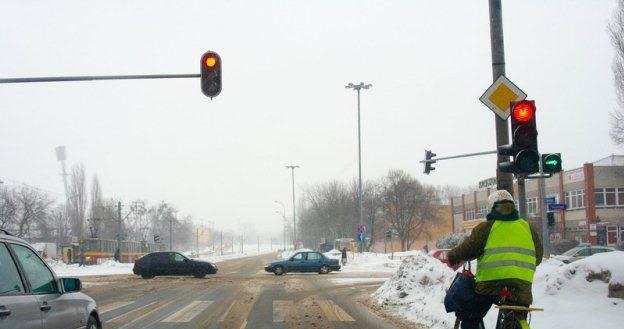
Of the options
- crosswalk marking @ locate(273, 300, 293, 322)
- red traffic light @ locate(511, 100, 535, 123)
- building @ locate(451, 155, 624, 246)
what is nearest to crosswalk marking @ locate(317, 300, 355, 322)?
crosswalk marking @ locate(273, 300, 293, 322)

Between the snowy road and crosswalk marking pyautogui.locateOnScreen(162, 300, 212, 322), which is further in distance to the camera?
crosswalk marking pyautogui.locateOnScreen(162, 300, 212, 322)

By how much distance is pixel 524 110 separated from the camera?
8727 mm

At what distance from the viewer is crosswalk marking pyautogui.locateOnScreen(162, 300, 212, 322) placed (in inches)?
510

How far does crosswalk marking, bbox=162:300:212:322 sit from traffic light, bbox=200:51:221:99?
4.96 metres

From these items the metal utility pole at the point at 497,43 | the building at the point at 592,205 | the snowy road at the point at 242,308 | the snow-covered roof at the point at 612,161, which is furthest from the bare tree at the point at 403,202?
the metal utility pole at the point at 497,43

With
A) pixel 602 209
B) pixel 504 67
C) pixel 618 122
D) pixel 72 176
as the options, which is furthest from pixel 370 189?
pixel 504 67

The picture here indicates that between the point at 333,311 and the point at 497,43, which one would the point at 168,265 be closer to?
the point at 333,311

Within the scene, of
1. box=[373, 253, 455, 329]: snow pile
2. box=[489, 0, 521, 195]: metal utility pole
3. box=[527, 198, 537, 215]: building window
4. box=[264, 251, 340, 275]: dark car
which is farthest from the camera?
box=[527, 198, 537, 215]: building window

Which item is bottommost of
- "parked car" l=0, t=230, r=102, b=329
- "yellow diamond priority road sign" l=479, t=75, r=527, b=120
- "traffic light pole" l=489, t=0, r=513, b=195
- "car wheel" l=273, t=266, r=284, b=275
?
"car wheel" l=273, t=266, r=284, b=275

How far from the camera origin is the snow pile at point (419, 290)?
500 inches

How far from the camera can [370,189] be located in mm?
82062

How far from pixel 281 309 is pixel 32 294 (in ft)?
32.4

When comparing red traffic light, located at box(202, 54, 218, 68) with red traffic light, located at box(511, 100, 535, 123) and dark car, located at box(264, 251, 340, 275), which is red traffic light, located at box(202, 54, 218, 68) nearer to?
red traffic light, located at box(511, 100, 535, 123)

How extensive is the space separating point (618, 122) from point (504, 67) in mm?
27129
